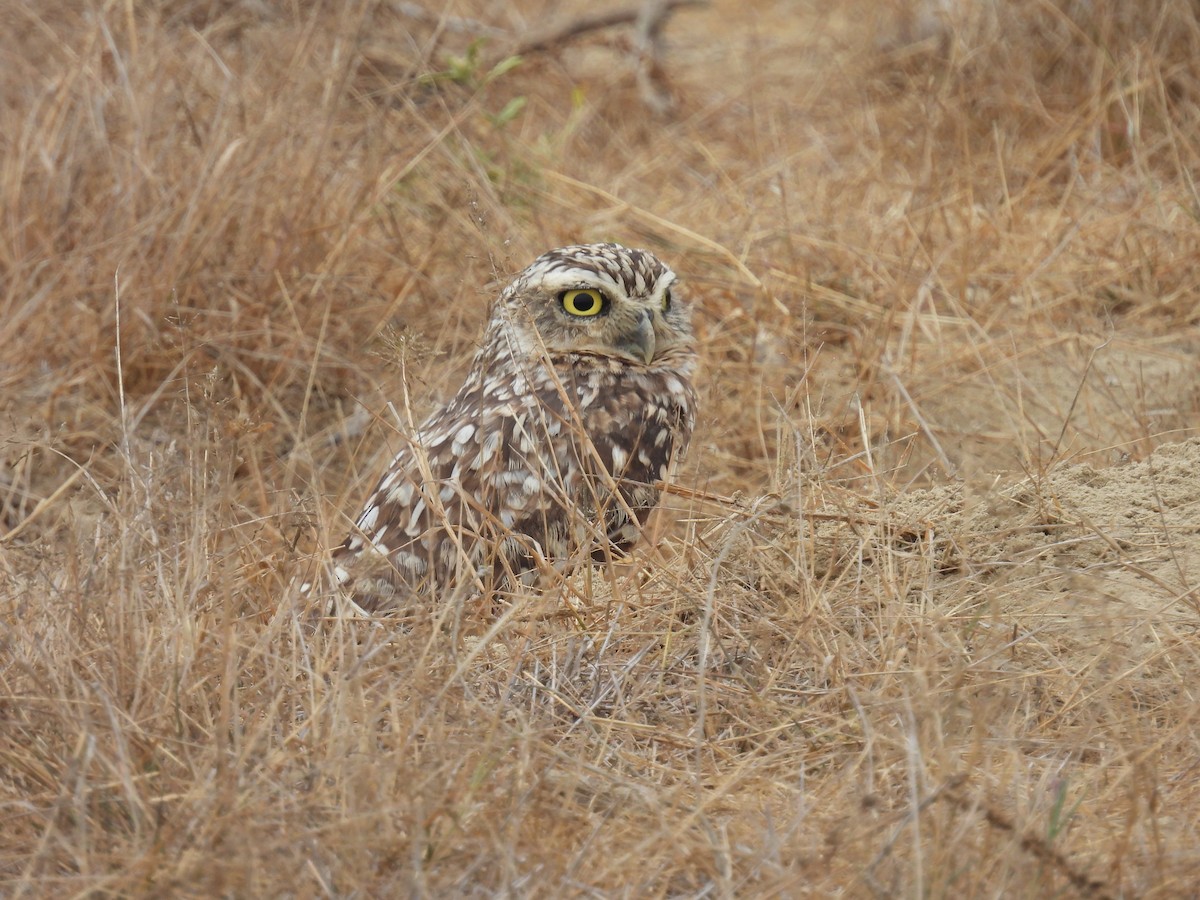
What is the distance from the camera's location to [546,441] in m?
3.26

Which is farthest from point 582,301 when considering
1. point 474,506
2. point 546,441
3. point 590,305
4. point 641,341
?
point 474,506

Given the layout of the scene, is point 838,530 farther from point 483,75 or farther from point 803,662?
point 483,75

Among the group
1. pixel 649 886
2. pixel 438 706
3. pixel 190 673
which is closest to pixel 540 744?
pixel 438 706

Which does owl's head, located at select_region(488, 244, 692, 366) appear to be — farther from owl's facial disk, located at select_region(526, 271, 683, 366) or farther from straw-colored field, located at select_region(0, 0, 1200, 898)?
straw-colored field, located at select_region(0, 0, 1200, 898)

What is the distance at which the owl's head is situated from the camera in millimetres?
3484

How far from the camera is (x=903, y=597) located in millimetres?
2797

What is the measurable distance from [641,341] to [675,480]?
47 centimetres

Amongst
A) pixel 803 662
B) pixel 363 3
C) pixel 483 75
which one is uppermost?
pixel 363 3

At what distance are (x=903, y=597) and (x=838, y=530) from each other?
337mm

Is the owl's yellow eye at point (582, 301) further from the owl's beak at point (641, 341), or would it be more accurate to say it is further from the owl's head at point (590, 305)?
the owl's beak at point (641, 341)


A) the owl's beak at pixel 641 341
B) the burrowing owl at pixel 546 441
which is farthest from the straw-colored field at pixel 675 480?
the owl's beak at pixel 641 341

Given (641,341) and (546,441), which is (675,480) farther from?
(546,441)

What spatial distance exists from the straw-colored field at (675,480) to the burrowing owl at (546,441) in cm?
15

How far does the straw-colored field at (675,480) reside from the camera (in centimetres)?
216
